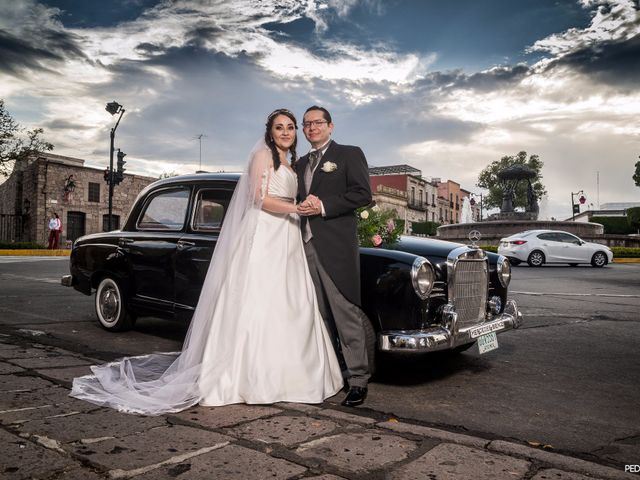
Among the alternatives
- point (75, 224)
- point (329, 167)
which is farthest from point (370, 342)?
point (75, 224)

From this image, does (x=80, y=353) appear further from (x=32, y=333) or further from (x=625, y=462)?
(x=625, y=462)

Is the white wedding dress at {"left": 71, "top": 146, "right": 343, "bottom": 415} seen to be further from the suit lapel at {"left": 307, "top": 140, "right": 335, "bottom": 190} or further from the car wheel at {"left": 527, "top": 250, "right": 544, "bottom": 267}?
the car wheel at {"left": 527, "top": 250, "right": 544, "bottom": 267}

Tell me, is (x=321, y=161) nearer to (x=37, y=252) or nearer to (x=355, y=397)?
(x=355, y=397)

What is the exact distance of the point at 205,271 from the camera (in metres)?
4.50

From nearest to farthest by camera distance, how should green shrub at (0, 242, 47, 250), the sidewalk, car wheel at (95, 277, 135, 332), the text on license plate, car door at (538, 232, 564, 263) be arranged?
the sidewalk < the text on license plate < car wheel at (95, 277, 135, 332) < car door at (538, 232, 564, 263) < green shrub at (0, 242, 47, 250)

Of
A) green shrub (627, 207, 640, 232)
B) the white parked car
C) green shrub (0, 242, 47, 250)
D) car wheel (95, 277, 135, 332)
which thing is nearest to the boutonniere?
car wheel (95, 277, 135, 332)

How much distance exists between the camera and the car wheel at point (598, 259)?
18.1 meters

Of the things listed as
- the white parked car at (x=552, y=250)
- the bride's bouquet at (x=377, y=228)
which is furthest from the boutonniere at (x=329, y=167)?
the white parked car at (x=552, y=250)

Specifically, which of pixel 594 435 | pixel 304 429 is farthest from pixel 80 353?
pixel 594 435

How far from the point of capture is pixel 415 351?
349 cm

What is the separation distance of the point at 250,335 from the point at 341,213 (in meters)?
1.00

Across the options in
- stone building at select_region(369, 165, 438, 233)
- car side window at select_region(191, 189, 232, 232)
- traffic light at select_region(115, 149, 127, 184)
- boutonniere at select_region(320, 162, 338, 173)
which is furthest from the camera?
stone building at select_region(369, 165, 438, 233)

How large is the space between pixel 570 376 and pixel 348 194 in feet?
7.80

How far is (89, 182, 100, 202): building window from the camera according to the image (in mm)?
36375
